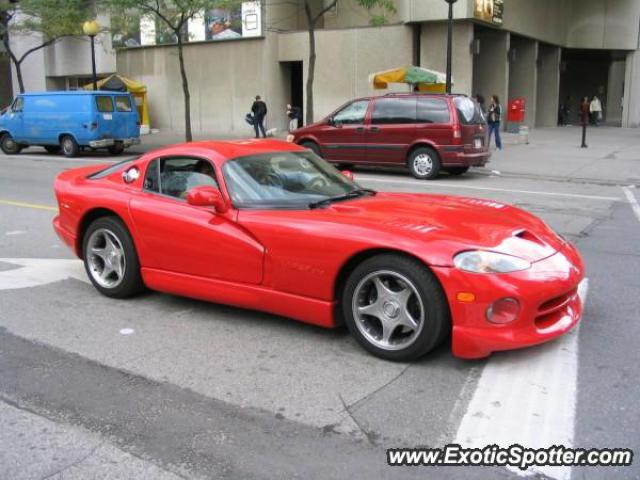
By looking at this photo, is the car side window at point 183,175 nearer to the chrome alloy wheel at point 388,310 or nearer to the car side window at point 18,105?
the chrome alloy wheel at point 388,310

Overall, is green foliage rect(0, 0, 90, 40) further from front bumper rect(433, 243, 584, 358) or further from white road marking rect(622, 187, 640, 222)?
front bumper rect(433, 243, 584, 358)

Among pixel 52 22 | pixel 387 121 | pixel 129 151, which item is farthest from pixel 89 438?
pixel 52 22

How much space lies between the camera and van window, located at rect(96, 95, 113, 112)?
2052 centimetres

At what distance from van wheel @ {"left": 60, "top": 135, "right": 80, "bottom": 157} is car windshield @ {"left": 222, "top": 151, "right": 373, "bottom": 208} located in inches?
667

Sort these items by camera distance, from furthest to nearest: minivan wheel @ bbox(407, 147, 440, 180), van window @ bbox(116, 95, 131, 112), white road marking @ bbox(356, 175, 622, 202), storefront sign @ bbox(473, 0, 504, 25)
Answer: storefront sign @ bbox(473, 0, 504, 25) < van window @ bbox(116, 95, 131, 112) < minivan wheel @ bbox(407, 147, 440, 180) < white road marking @ bbox(356, 175, 622, 202)

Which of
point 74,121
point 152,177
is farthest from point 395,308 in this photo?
point 74,121

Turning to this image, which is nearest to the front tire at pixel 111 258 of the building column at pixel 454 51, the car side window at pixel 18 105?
the car side window at pixel 18 105

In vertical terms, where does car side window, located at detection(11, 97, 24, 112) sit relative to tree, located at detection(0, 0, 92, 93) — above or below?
below

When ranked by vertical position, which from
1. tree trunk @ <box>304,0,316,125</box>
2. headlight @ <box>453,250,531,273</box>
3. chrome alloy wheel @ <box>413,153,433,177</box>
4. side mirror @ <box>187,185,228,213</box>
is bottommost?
chrome alloy wheel @ <box>413,153,433,177</box>

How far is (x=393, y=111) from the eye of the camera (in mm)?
15203

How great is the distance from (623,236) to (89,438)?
284 inches

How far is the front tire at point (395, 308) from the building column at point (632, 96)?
35.7 m

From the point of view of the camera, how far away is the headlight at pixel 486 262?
157 inches

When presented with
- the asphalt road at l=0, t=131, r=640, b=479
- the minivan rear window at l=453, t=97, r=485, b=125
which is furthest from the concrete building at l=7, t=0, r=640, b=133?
the asphalt road at l=0, t=131, r=640, b=479
